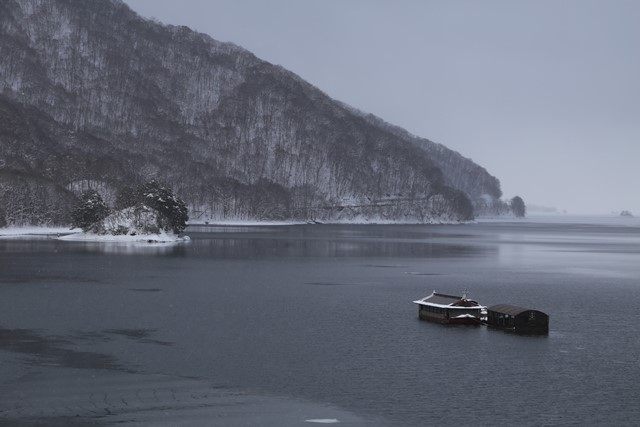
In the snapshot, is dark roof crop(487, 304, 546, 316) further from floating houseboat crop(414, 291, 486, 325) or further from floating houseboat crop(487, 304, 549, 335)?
floating houseboat crop(414, 291, 486, 325)

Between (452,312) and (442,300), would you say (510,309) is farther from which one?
(442,300)

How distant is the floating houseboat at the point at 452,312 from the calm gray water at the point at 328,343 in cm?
224

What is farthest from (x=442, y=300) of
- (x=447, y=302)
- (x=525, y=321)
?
(x=525, y=321)

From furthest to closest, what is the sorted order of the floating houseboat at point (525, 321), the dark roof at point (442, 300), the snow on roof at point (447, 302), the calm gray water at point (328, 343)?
1. the dark roof at point (442, 300)
2. the snow on roof at point (447, 302)
3. the floating houseboat at point (525, 321)
4. the calm gray water at point (328, 343)

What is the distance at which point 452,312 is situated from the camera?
69.6m

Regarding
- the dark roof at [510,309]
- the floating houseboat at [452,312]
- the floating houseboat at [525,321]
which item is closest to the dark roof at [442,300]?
the floating houseboat at [452,312]

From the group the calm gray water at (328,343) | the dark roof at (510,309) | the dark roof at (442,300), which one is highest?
the dark roof at (442,300)

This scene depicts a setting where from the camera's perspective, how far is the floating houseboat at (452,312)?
2719 inches

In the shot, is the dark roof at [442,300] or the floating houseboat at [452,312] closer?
the floating houseboat at [452,312]

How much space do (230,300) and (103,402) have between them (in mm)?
43424

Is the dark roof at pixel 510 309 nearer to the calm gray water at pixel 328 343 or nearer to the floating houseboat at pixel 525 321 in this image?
the floating houseboat at pixel 525 321

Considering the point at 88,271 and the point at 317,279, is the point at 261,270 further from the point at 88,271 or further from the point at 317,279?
the point at 88,271

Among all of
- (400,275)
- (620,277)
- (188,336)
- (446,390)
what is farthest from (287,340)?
(620,277)

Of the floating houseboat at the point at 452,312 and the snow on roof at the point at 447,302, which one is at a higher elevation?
the snow on roof at the point at 447,302
